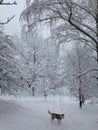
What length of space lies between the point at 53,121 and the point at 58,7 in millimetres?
6974

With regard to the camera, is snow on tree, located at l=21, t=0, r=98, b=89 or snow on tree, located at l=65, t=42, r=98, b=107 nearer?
snow on tree, located at l=21, t=0, r=98, b=89

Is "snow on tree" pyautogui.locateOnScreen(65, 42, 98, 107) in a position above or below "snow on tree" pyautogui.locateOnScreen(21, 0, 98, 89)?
below

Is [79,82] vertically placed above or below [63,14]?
below

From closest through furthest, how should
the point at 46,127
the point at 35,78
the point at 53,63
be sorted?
the point at 46,127 → the point at 35,78 → the point at 53,63

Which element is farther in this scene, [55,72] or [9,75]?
[55,72]

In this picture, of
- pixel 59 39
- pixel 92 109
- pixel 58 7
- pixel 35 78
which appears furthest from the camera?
pixel 35 78

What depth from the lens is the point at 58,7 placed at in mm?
9109

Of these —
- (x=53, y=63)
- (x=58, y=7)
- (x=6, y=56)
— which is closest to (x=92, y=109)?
(x=6, y=56)

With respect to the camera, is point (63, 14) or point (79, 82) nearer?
point (63, 14)

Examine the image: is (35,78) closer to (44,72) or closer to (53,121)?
(44,72)

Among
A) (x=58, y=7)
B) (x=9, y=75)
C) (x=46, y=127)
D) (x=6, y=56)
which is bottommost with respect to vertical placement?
(x=46, y=127)

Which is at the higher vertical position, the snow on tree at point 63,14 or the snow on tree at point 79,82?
the snow on tree at point 63,14

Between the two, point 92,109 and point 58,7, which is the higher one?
point 58,7

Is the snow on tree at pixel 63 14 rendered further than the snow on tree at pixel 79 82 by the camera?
No
